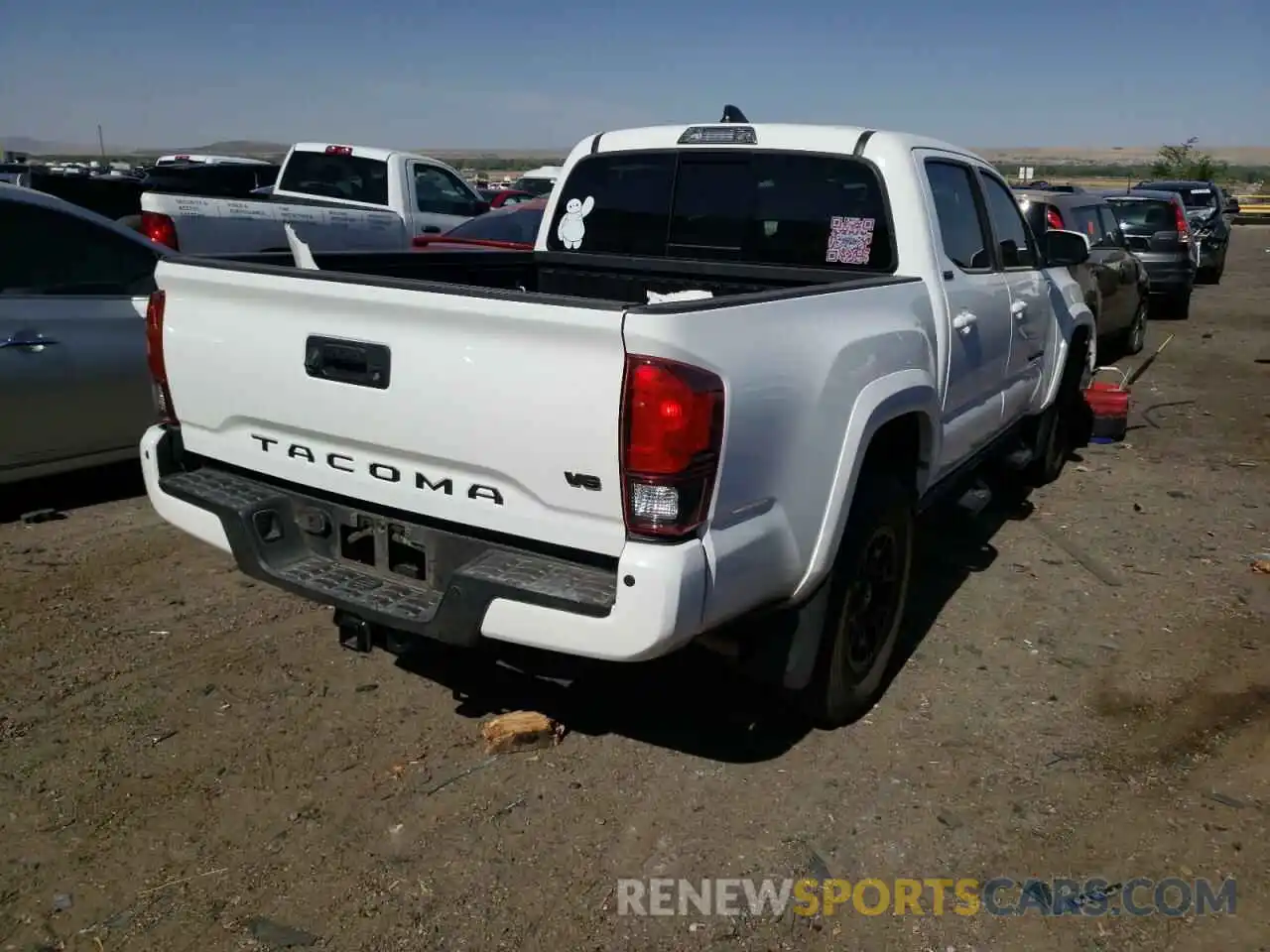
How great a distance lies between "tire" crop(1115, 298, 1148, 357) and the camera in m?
11.7

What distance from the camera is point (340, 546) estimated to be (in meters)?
3.30

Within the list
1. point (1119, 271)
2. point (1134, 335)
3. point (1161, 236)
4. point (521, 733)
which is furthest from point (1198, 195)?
point (521, 733)

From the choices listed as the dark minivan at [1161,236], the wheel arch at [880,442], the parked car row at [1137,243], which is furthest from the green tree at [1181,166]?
the wheel arch at [880,442]

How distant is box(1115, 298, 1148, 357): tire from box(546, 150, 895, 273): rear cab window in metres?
8.48

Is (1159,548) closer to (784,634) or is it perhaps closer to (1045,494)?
(1045,494)

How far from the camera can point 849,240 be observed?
4.21m

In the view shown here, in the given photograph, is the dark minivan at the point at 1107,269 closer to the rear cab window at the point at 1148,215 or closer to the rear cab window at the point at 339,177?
the rear cab window at the point at 1148,215

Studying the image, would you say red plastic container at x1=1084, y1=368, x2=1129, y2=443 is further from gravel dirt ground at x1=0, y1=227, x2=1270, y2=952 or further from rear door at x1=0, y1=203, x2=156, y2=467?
rear door at x1=0, y1=203, x2=156, y2=467

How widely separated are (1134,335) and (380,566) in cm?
1104

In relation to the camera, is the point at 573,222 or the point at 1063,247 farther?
the point at 1063,247
